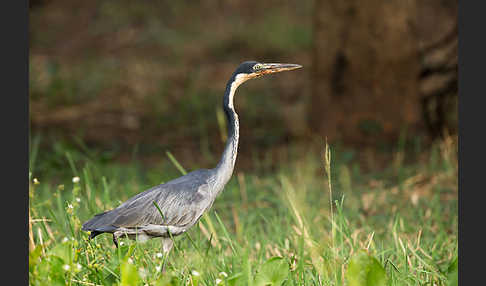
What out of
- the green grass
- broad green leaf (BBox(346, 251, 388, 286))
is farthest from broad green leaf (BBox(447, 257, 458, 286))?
broad green leaf (BBox(346, 251, 388, 286))

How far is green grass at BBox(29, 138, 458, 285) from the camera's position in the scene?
2402 millimetres

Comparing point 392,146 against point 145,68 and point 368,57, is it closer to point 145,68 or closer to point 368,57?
point 368,57

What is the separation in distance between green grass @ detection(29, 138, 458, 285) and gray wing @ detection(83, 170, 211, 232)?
0.11 meters

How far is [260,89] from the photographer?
8.48 m

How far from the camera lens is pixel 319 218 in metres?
3.86

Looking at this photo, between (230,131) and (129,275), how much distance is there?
0.62m

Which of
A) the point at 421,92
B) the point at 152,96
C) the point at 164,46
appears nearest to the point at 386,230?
the point at 421,92

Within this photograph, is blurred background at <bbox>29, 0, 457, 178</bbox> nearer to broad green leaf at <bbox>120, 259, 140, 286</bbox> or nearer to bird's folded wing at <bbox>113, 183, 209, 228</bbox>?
bird's folded wing at <bbox>113, 183, 209, 228</bbox>

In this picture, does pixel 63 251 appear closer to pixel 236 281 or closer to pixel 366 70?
pixel 236 281

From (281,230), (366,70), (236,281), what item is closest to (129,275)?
(236,281)

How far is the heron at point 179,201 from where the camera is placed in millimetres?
2396

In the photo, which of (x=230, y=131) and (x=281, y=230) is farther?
(x=281, y=230)

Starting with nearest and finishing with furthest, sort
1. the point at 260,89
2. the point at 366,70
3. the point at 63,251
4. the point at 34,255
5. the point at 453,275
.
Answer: the point at 34,255, the point at 63,251, the point at 453,275, the point at 366,70, the point at 260,89

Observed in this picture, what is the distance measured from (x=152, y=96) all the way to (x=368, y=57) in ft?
10.1
